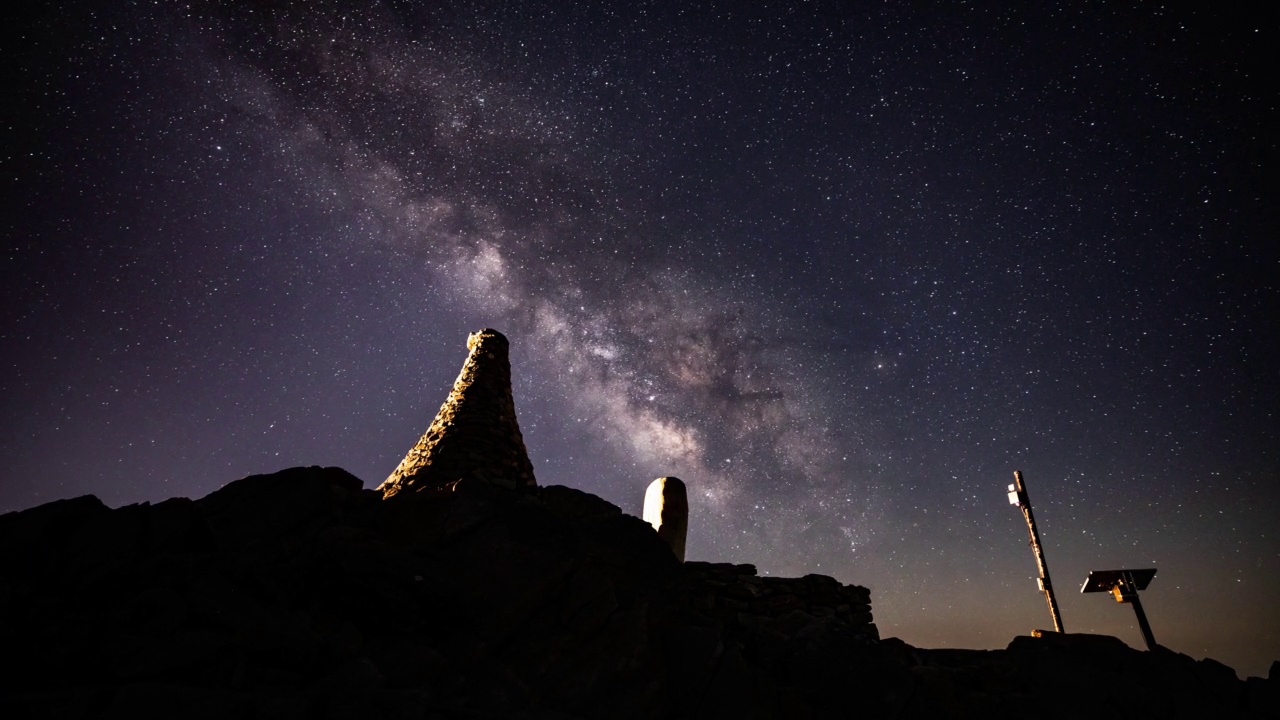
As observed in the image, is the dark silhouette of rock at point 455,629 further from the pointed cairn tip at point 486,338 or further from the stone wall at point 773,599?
the pointed cairn tip at point 486,338

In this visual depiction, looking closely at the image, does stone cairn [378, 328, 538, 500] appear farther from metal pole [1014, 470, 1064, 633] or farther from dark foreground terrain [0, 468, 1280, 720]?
metal pole [1014, 470, 1064, 633]

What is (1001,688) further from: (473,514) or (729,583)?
(473,514)

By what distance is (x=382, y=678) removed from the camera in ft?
14.1

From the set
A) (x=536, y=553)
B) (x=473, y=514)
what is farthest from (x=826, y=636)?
(x=473, y=514)

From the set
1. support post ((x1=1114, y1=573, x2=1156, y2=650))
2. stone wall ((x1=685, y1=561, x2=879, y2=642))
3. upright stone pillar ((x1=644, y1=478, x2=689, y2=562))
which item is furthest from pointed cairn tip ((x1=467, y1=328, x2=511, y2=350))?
support post ((x1=1114, y1=573, x2=1156, y2=650))

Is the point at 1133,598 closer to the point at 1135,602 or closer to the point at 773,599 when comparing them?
the point at 1135,602

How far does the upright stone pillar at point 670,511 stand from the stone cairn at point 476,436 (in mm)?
2535

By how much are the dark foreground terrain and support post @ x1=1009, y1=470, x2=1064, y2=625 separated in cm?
933

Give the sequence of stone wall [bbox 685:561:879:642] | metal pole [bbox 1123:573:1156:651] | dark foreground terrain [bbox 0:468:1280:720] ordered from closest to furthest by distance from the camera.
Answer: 1. dark foreground terrain [bbox 0:468:1280:720]
2. stone wall [bbox 685:561:879:642]
3. metal pole [bbox 1123:573:1156:651]

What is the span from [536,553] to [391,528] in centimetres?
193

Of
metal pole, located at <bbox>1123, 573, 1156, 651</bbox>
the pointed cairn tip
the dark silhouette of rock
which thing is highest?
the pointed cairn tip

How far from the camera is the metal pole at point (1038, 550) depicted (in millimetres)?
→ 14352

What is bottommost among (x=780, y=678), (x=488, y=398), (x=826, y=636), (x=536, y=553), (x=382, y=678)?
(x=382, y=678)

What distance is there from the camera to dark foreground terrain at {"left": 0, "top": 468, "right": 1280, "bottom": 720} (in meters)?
3.97
